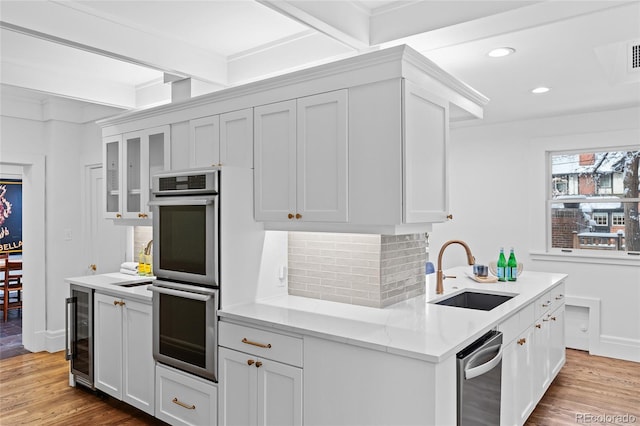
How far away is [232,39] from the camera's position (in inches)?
131

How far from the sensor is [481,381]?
218 cm

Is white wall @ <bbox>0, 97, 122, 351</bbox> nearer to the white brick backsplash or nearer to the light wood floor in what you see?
the light wood floor

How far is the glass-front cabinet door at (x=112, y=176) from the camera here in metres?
3.92

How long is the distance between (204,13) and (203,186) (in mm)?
1108

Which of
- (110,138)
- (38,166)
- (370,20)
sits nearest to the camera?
(370,20)

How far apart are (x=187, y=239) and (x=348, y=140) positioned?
1.19m

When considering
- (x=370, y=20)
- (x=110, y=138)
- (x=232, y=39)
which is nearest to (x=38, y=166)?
(x=110, y=138)

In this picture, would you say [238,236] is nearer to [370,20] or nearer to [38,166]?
[370,20]

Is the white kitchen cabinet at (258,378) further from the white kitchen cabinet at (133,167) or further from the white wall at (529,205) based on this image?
the white wall at (529,205)

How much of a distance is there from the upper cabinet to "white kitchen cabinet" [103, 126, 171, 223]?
0.63 m

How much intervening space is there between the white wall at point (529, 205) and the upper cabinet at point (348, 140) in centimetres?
224

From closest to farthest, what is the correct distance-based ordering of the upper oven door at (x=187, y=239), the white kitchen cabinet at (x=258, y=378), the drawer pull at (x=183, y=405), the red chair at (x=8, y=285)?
the white kitchen cabinet at (x=258, y=378)
the upper oven door at (x=187, y=239)
the drawer pull at (x=183, y=405)
the red chair at (x=8, y=285)

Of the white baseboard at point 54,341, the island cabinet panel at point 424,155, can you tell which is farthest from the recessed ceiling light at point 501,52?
the white baseboard at point 54,341

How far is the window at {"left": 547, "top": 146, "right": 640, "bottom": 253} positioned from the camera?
15.3 ft
